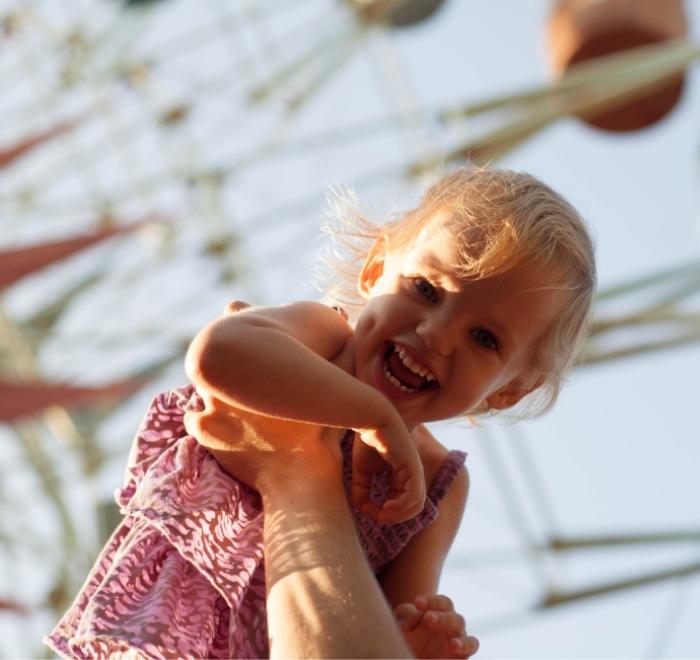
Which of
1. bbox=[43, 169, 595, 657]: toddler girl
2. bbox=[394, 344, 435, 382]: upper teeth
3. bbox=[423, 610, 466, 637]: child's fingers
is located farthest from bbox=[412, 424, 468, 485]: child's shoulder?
bbox=[423, 610, 466, 637]: child's fingers

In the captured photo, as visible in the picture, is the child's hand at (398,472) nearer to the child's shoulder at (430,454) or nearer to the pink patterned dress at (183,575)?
the pink patterned dress at (183,575)

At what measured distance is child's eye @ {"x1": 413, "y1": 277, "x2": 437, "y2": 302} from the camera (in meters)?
0.92

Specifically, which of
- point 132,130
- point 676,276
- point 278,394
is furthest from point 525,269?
point 132,130

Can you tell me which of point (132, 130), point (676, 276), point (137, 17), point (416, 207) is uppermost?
point (137, 17)

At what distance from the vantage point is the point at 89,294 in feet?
13.4

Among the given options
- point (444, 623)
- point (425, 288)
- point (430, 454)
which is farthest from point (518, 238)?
point (444, 623)

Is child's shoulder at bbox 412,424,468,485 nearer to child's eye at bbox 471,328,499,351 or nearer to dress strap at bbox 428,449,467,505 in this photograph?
dress strap at bbox 428,449,467,505

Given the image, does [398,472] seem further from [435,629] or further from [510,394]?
[510,394]

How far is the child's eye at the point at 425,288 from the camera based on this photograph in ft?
3.02

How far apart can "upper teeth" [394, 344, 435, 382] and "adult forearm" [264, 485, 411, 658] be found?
0.58 feet

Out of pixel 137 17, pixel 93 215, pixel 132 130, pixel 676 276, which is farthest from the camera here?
pixel 137 17

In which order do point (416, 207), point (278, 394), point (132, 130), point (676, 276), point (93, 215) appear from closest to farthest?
point (278, 394), point (416, 207), point (676, 276), point (93, 215), point (132, 130)

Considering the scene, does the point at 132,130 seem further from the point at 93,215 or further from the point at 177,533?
the point at 177,533

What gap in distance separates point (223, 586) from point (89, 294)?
11.0ft
